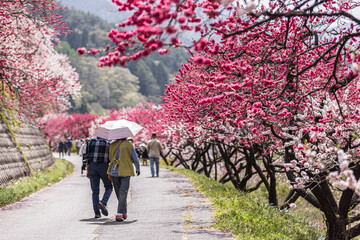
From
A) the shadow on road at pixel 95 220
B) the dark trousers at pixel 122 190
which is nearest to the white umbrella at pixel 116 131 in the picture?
the dark trousers at pixel 122 190

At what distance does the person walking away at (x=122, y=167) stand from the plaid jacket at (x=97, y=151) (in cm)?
43

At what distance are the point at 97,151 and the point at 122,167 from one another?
3.01ft

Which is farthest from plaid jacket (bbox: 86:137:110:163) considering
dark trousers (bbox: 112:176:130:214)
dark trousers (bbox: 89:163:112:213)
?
dark trousers (bbox: 112:176:130:214)

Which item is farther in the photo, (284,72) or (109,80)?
Result: (109,80)

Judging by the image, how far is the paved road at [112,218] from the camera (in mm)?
7484

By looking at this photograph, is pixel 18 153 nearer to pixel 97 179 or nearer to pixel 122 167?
pixel 97 179

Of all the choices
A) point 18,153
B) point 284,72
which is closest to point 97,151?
point 284,72

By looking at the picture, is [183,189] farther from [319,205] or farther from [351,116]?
[351,116]

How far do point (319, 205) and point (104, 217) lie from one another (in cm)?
567

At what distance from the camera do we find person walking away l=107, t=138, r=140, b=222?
9.01 meters

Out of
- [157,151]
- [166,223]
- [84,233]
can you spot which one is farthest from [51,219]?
[157,151]

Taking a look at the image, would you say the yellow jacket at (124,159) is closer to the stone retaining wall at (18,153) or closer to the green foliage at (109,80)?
the stone retaining wall at (18,153)

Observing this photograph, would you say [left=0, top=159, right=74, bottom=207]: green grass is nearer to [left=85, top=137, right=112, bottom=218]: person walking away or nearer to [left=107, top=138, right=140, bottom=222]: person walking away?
[left=85, top=137, right=112, bottom=218]: person walking away

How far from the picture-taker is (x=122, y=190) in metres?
9.04
